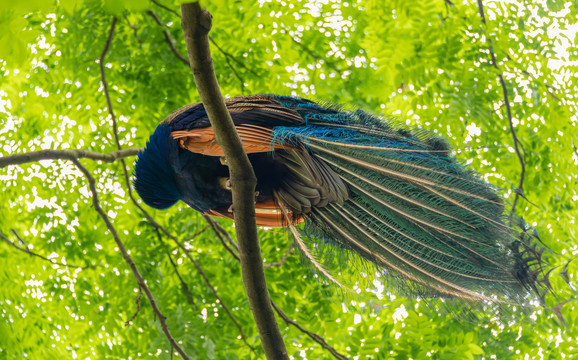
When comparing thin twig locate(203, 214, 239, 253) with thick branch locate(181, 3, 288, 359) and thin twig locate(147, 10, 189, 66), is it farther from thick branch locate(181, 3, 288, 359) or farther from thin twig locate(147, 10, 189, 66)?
thick branch locate(181, 3, 288, 359)

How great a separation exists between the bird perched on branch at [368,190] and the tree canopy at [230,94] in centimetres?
82

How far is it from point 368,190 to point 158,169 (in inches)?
45.2

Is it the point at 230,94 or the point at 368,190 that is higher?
the point at 230,94

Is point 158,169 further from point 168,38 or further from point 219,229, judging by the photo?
point 168,38

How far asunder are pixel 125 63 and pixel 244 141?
6.78 ft

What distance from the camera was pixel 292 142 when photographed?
9.59 feet

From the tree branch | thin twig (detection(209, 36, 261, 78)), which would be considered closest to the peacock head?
the tree branch

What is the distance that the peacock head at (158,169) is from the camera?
3.10m

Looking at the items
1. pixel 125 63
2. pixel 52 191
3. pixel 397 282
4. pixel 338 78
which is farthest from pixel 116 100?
pixel 397 282

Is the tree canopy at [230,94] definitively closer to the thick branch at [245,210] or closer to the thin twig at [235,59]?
the thin twig at [235,59]

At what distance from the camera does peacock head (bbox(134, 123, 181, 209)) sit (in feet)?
10.2

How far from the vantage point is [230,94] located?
185 inches

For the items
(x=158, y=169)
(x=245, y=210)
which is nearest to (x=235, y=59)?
(x=158, y=169)

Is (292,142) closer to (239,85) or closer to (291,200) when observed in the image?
(291,200)
